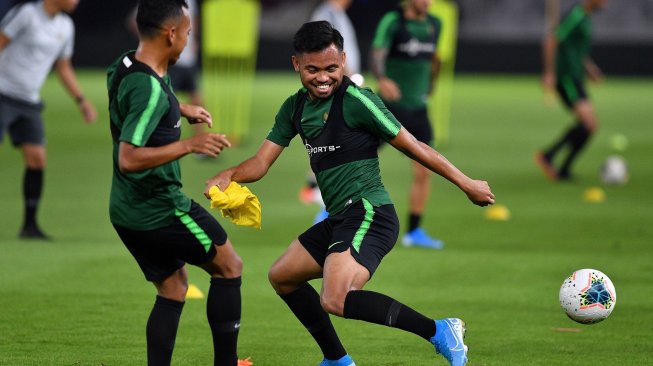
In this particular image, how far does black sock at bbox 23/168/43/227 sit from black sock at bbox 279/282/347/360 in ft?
17.4

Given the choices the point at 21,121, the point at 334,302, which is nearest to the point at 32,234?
the point at 21,121

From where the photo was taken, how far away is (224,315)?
605cm

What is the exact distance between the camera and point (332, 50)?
6.07 m

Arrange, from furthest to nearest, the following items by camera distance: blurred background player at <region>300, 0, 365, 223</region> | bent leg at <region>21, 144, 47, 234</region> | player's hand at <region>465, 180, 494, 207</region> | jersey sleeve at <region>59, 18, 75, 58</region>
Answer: blurred background player at <region>300, 0, 365, 223</region> → jersey sleeve at <region>59, 18, 75, 58</region> → bent leg at <region>21, 144, 47, 234</region> → player's hand at <region>465, 180, 494, 207</region>

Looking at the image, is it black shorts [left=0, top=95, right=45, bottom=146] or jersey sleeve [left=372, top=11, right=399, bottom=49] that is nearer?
black shorts [left=0, top=95, right=45, bottom=146]

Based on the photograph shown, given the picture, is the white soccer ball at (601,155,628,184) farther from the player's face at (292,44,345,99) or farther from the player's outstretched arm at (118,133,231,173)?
the player's outstretched arm at (118,133,231,173)

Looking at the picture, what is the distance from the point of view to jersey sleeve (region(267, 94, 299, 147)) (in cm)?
638

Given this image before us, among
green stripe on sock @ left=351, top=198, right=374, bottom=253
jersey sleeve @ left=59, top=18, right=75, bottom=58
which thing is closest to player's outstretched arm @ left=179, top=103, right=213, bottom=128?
green stripe on sock @ left=351, top=198, right=374, bottom=253

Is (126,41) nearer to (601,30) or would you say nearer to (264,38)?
(264,38)

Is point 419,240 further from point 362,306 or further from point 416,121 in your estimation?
point 362,306

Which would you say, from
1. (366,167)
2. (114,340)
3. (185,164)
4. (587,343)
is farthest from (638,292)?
(185,164)

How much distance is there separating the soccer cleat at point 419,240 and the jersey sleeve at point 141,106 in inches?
228

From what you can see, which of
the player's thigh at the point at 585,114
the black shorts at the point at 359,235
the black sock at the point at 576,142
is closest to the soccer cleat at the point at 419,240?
the black shorts at the point at 359,235

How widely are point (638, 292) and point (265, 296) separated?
9.37 ft
